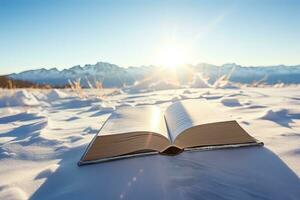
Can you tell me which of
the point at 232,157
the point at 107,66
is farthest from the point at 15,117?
the point at 107,66

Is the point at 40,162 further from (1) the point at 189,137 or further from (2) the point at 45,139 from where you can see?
(1) the point at 189,137

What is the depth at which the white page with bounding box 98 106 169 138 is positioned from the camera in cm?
217

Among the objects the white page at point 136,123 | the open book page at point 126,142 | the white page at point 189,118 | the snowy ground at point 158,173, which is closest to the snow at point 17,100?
the snowy ground at point 158,173

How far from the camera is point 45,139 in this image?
9.56 ft

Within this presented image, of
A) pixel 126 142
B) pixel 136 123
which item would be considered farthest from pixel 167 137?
pixel 136 123

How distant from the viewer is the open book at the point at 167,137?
2029mm

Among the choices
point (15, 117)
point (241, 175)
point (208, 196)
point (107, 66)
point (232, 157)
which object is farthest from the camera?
point (107, 66)

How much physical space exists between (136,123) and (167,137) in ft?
1.25

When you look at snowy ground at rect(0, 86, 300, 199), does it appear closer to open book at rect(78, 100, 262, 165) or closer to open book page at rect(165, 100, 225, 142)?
open book at rect(78, 100, 262, 165)

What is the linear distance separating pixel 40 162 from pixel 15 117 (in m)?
2.61

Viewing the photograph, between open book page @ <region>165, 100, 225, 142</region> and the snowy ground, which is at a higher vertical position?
open book page @ <region>165, 100, 225, 142</region>

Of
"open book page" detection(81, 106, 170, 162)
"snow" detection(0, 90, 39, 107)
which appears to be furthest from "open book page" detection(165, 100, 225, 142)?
"snow" detection(0, 90, 39, 107)

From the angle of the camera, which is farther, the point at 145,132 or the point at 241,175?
the point at 145,132

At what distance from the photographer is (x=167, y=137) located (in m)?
2.09
